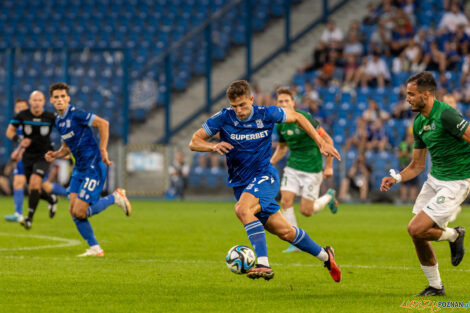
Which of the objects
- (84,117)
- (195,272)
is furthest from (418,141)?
(84,117)

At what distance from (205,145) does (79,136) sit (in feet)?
13.6

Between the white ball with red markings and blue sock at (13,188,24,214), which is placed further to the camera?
blue sock at (13,188,24,214)

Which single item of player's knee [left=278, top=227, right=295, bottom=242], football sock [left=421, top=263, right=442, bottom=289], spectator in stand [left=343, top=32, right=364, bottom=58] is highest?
spectator in stand [left=343, top=32, right=364, bottom=58]

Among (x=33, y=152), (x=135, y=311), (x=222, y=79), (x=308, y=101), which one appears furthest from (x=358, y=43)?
(x=135, y=311)

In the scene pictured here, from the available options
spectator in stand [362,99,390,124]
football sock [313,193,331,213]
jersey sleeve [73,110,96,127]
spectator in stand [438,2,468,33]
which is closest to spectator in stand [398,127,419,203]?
spectator in stand [362,99,390,124]

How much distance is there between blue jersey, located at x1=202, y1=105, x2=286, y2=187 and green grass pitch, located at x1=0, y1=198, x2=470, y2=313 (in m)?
1.24

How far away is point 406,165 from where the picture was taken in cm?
2498

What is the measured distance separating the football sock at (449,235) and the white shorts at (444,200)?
4.1 inches

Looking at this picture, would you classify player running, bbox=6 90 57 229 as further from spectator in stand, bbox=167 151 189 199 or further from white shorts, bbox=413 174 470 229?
spectator in stand, bbox=167 151 189 199

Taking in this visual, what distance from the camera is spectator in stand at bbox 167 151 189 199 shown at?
91.6 feet

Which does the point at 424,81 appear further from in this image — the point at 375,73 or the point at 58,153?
the point at 375,73

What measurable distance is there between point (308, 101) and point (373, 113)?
2.24 meters

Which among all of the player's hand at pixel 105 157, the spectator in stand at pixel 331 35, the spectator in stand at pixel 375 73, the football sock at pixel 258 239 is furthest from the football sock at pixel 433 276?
the spectator in stand at pixel 331 35

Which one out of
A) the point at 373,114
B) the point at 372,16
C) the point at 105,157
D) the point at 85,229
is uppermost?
the point at 372,16
